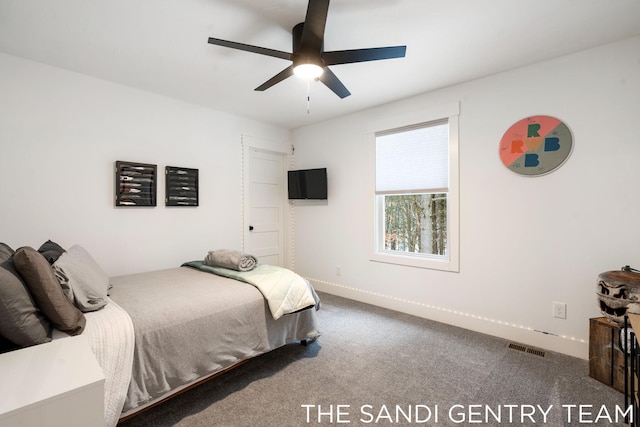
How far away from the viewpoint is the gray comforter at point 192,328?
1.69m

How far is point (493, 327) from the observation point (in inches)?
113

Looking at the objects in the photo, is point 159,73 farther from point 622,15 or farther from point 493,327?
point 493,327

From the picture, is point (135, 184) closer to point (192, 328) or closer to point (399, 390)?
point (192, 328)

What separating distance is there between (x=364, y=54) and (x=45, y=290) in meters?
2.19

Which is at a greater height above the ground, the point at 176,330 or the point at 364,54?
the point at 364,54

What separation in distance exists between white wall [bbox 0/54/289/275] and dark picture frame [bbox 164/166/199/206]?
0.28 ft

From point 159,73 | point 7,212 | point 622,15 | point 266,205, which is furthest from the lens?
point 266,205

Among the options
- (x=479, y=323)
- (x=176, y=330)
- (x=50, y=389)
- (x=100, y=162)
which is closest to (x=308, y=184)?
(x=100, y=162)

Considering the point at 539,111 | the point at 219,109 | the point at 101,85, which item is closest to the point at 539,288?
the point at 539,111

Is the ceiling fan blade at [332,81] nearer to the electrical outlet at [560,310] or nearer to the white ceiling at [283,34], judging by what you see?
the white ceiling at [283,34]

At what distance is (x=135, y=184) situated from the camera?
3.17 meters

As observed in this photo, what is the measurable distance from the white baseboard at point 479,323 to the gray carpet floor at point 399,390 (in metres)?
0.09

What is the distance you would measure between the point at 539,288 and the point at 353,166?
7.95ft

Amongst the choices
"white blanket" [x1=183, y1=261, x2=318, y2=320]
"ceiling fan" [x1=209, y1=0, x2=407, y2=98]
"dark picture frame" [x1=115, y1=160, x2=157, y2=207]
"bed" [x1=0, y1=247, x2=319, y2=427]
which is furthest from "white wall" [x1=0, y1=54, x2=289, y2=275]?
"ceiling fan" [x1=209, y1=0, x2=407, y2=98]
